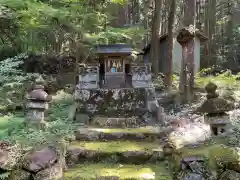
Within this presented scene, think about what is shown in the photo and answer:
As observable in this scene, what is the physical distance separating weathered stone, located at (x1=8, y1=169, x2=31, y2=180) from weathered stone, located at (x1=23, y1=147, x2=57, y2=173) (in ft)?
0.32

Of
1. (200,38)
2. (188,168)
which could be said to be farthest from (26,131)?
(200,38)

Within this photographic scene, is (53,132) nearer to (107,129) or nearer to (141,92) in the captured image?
(107,129)

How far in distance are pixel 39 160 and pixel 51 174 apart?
0.38 m

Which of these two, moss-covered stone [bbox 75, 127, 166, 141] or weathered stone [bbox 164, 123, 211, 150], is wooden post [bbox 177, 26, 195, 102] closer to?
weathered stone [bbox 164, 123, 211, 150]

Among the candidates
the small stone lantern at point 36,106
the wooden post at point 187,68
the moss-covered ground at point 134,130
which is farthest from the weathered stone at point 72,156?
the wooden post at point 187,68


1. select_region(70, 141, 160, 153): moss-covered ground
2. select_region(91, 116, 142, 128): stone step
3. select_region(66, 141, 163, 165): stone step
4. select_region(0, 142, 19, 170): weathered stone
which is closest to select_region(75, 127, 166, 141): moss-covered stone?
select_region(70, 141, 160, 153): moss-covered ground

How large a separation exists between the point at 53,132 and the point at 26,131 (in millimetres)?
676

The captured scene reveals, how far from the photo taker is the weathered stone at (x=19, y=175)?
6113mm

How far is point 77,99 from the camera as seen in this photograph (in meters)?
10.9

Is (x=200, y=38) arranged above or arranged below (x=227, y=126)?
above

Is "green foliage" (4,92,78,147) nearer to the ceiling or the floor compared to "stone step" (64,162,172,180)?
nearer to the ceiling

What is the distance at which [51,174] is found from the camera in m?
6.25

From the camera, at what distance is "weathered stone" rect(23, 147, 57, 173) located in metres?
6.21

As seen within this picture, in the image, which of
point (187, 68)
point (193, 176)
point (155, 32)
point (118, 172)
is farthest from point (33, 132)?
point (155, 32)
